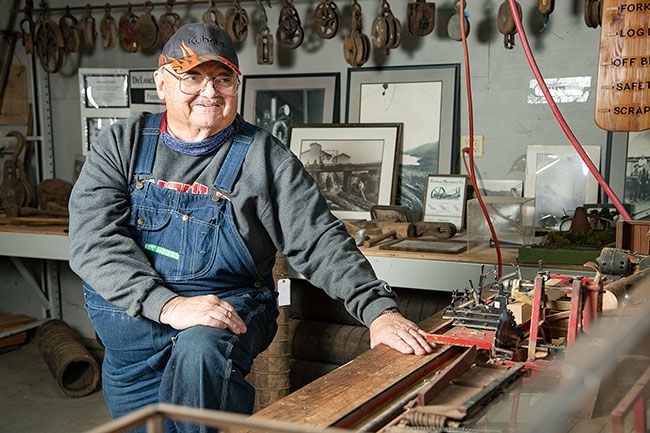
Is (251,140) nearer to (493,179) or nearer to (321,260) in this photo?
(321,260)

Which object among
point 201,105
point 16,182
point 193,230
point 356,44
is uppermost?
point 356,44

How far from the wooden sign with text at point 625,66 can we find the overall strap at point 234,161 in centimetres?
91

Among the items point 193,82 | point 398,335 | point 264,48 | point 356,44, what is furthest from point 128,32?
point 398,335

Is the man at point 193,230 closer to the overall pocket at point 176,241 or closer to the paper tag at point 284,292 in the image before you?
the overall pocket at point 176,241

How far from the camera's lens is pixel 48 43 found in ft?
16.4

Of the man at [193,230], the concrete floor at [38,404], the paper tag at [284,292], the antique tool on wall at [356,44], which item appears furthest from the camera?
the antique tool on wall at [356,44]

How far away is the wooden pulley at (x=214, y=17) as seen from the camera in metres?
4.45

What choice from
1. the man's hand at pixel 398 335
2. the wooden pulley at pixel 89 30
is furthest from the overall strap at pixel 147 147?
the wooden pulley at pixel 89 30

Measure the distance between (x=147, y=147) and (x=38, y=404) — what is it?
Answer: 2730 millimetres

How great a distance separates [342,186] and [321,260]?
2263 mm

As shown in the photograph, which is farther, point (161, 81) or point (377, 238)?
point (377, 238)

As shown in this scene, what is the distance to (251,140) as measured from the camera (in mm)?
2064

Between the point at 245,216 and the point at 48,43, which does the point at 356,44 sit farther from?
the point at 245,216

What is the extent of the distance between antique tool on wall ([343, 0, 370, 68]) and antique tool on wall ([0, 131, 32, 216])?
2270 millimetres
